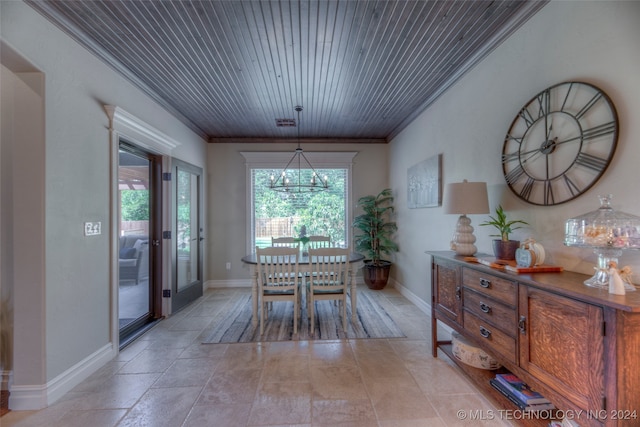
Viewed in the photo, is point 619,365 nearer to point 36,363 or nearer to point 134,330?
point 36,363

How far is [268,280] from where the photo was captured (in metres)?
2.95

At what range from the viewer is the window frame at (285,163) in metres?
4.80

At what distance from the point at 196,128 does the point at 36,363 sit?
3.48 m

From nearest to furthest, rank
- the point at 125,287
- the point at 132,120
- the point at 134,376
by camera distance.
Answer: the point at 134,376 < the point at 132,120 < the point at 125,287

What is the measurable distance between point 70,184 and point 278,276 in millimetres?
1962

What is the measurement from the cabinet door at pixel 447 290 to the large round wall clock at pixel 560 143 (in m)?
0.77

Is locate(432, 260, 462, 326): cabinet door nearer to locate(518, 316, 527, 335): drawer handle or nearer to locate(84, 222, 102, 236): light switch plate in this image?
locate(518, 316, 527, 335): drawer handle

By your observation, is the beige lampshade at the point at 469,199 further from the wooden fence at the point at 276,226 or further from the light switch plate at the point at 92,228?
the wooden fence at the point at 276,226

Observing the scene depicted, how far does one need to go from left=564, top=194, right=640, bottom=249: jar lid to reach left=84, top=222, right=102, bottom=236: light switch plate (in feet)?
11.1

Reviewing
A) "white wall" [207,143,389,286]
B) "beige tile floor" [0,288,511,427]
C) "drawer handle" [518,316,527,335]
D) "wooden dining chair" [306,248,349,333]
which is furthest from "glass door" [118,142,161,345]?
"drawer handle" [518,316,527,335]

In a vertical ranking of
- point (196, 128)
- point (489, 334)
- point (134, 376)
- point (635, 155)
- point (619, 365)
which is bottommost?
point (134, 376)

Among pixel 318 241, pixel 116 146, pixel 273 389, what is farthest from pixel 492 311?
pixel 116 146

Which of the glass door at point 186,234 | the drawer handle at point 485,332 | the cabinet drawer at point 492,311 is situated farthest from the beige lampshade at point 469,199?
the glass door at point 186,234

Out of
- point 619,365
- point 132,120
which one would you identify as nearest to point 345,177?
point 132,120
